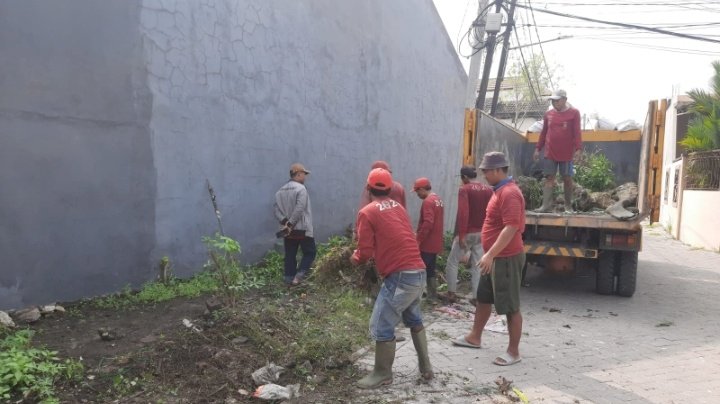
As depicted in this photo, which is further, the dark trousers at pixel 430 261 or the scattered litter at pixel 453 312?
the dark trousers at pixel 430 261

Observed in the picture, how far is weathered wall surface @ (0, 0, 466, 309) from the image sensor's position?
4.63 m

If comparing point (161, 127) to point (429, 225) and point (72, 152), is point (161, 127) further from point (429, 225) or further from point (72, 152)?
point (429, 225)

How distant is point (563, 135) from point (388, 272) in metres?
4.37

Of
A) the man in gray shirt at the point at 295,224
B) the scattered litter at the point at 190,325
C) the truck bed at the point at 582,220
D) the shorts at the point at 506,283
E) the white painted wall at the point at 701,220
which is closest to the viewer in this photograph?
the shorts at the point at 506,283

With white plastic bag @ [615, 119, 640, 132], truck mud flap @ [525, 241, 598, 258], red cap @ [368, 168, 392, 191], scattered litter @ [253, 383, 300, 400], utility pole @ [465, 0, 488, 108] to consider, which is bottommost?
scattered litter @ [253, 383, 300, 400]

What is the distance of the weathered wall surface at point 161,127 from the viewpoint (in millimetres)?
4629

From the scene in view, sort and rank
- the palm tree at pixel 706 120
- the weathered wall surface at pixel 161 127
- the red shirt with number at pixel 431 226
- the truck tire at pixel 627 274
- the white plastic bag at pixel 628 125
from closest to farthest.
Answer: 1. the weathered wall surface at pixel 161 127
2. the red shirt with number at pixel 431 226
3. the truck tire at pixel 627 274
4. the white plastic bag at pixel 628 125
5. the palm tree at pixel 706 120

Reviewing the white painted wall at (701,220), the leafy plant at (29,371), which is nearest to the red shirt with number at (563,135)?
the leafy plant at (29,371)

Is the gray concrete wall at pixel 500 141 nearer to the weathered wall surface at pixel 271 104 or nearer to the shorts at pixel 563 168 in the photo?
the shorts at pixel 563 168

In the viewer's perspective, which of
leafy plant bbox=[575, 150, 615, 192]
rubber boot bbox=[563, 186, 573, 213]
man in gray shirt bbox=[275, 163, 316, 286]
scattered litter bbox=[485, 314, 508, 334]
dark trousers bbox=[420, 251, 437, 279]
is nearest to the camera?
scattered litter bbox=[485, 314, 508, 334]

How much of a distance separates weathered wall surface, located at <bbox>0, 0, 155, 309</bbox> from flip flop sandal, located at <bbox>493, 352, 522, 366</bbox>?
371cm

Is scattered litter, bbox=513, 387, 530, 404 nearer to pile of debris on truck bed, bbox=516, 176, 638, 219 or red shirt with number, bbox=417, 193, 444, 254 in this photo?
red shirt with number, bbox=417, 193, 444, 254

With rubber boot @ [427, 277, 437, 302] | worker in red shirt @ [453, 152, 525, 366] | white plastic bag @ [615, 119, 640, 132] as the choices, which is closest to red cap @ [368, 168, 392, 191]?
worker in red shirt @ [453, 152, 525, 366]

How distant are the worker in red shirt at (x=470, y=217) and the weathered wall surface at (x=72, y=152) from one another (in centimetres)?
341
